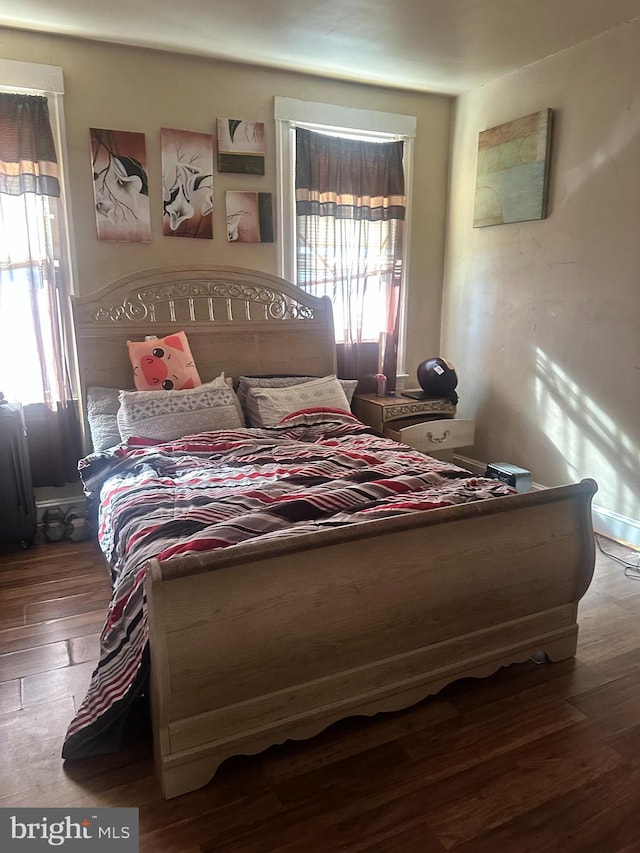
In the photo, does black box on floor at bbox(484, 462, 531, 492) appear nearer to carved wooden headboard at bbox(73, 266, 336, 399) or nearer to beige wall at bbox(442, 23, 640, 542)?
beige wall at bbox(442, 23, 640, 542)

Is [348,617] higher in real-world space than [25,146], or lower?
lower

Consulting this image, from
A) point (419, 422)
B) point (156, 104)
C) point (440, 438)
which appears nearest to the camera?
point (156, 104)

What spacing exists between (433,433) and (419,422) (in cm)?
17

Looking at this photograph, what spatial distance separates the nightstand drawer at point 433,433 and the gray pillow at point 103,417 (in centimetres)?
159

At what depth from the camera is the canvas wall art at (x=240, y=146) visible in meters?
3.49

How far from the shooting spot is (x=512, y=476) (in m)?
3.40

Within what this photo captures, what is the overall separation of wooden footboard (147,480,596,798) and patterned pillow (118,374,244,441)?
1532 mm

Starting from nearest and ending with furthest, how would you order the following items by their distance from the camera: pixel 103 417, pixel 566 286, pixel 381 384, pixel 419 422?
pixel 103 417 → pixel 566 286 → pixel 419 422 → pixel 381 384

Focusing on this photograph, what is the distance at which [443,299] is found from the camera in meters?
4.39

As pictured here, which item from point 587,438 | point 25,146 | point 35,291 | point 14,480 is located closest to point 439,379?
point 587,438

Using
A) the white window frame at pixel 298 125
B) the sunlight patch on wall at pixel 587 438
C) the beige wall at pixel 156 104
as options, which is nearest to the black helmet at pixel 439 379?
the sunlight patch on wall at pixel 587 438

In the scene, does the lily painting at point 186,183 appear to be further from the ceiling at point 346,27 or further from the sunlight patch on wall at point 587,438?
the sunlight patch on wall at point 587,438

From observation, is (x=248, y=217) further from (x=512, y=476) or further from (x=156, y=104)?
(x=512, y=476)

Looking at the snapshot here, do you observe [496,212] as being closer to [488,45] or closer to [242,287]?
[488,45]
